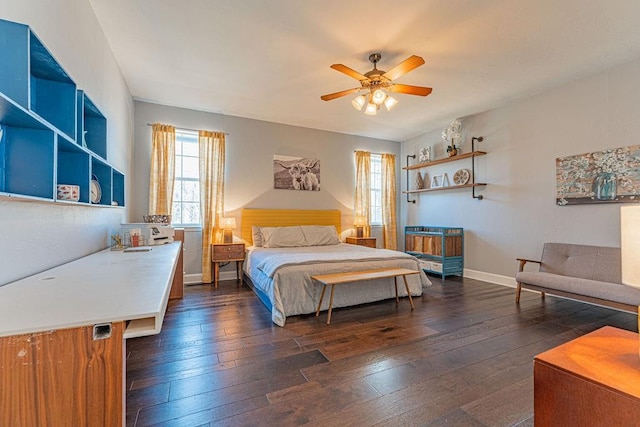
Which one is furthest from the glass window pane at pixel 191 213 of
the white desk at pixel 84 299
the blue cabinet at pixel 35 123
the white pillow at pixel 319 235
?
the white desk at pixel 84 299

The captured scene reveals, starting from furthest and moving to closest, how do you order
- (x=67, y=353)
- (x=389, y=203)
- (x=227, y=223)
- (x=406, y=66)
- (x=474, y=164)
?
(x=389, y=203)
(x=474, y=164)
(x=227, y=223)
(x=406, y=66)
(x=67, y=353)

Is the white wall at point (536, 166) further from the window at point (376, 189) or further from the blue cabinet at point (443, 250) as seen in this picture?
the window at point (376, 189)

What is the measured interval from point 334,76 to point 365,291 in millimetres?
Answer: 2634

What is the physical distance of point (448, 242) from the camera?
15.7 ft

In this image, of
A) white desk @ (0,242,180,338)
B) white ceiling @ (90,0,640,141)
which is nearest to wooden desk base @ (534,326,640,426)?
white desk @ (0,242,180,338)

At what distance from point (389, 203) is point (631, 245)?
A: 5.15m

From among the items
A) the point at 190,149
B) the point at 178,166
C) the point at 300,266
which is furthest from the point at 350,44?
the point at 178,166

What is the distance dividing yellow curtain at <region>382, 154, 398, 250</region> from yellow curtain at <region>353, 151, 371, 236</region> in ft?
1.42

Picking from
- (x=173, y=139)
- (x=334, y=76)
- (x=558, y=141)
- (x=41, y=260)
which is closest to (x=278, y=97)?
(x=334, y=76)

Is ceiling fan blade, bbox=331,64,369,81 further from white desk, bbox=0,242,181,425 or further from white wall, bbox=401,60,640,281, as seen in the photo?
white wall, bbox=401,60,640,281

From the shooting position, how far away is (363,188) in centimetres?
579

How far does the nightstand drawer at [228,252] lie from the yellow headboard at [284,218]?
42 centimetres

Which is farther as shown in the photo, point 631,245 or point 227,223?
point 227,223

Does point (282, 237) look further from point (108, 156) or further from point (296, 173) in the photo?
point (108, 156)
